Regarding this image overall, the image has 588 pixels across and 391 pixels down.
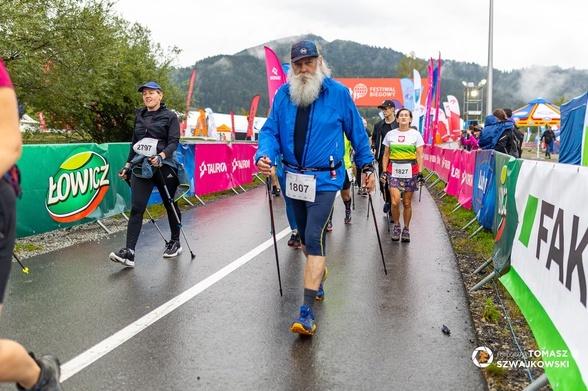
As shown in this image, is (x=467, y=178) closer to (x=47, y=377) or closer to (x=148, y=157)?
(x=148, y=157)

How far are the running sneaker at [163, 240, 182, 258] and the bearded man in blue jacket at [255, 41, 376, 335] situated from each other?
2929mm

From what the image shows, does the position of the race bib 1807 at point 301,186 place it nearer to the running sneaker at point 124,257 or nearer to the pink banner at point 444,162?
the running sneaker at point 124,257

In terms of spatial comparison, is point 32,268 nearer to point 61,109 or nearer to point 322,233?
point 322,233

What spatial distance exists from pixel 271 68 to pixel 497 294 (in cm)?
1359

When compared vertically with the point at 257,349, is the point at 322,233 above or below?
above

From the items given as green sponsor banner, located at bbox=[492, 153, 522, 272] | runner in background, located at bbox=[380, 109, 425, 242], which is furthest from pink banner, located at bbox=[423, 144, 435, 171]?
green sponsor banner, located at bbox=[492, 153, 522, 272]

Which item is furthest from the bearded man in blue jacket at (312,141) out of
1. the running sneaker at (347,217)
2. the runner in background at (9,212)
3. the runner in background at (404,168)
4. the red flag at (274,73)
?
the red flag at (274,73)

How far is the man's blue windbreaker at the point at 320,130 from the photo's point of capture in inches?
174

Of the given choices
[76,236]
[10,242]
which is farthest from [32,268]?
[10,242]

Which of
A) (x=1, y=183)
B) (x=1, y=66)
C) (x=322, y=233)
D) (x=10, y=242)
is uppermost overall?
(x=1, y=66)

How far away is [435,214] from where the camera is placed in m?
11.4

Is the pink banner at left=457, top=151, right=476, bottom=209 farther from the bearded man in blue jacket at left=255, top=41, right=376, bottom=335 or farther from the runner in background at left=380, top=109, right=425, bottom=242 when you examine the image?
the bearded man in blue jacket at left=255, top=41, right=376, bottom=335

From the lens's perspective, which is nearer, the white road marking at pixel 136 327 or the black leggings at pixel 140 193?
the white road marking at pixel 136 327

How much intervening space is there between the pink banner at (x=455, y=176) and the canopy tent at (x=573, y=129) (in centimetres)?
256
